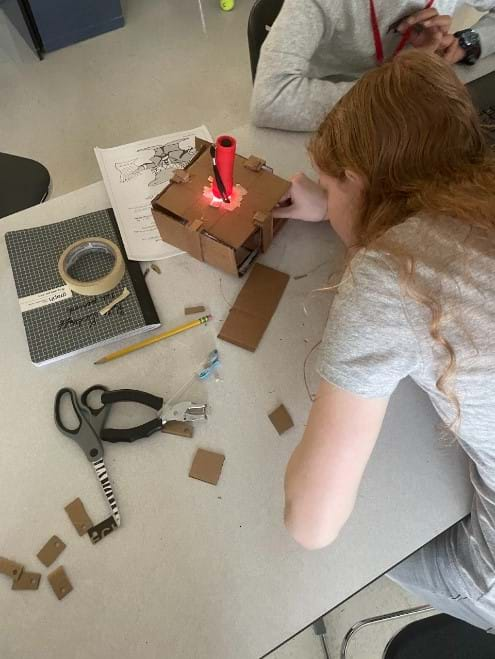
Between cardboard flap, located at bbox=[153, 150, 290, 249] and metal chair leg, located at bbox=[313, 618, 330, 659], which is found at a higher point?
cardboard flap, located at bbox=[153, 150, 290, 249]

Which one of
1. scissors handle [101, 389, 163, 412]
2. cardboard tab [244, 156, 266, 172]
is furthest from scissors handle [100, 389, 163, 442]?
cardboard tab [244, 156, 266, 172]

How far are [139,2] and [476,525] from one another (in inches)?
108

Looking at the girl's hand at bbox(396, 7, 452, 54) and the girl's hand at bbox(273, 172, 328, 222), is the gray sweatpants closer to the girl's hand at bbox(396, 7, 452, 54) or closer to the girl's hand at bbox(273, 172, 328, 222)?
the girl's hand at bbox(273, 172, 328, 222)

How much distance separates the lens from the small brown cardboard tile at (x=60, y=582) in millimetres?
687

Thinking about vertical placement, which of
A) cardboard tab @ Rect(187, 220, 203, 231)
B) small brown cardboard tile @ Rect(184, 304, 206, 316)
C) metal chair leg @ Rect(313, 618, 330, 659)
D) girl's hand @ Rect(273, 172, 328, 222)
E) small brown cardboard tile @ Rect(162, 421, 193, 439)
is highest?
cardboard tab @ Rect(187, 220, 203, 231)

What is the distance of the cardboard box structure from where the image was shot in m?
0.86

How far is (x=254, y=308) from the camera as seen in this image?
0.88 meters

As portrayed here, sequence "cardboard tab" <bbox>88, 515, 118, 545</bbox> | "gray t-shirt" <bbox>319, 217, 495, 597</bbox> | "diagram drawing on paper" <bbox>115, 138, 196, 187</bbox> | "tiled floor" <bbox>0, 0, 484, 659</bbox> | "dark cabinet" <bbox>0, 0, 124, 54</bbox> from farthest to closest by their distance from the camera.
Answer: "dark cabinet" <bbox>0, 0, 124, 54</bbox> → "tiled floor" <bbox>0, 0, 484, 659</bbox> → "diagram drawing on paper" <bbox>115, 138, 196, 187</bbox> → "cardboard tab" <bbox>88, 515, 118, 545</bbox> → "gray t-shirt" <bbox>319, 217, 495, 597</bbox>

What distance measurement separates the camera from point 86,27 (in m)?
2.40

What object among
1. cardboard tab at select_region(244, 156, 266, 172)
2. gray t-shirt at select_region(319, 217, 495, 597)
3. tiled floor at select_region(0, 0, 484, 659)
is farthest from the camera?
tiled floor at select_region(0, 0, 484, 659)

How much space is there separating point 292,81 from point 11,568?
0.99 m

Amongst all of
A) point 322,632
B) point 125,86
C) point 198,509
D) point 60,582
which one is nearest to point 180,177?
point 198,509

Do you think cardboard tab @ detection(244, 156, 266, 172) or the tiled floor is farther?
the tiled floor

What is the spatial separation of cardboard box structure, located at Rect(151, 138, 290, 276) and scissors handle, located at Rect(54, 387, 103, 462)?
32cm
